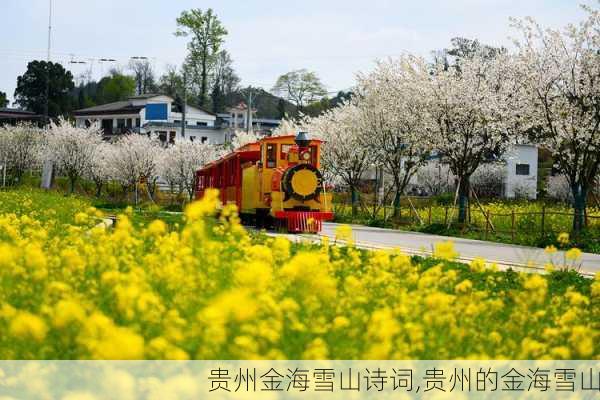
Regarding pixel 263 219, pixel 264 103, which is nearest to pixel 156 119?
pixel 264 103

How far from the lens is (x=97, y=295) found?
Answer: 6188 mm

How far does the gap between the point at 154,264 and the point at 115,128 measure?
81773 mm

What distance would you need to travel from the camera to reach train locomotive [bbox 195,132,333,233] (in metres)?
24.2

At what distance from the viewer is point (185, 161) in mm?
53125

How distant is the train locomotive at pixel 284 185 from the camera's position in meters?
24.2

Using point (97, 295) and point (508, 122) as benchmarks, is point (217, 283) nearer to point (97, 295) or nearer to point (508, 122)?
point (97, 295)

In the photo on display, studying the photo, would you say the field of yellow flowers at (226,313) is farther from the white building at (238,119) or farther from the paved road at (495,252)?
the white building at (238,119)

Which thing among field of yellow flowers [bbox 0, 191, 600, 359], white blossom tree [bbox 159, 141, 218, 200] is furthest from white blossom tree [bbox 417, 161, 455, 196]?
field of yellow flowers [bbox 0, 191, 600, 359]

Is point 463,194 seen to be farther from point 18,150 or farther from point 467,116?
point 18,150

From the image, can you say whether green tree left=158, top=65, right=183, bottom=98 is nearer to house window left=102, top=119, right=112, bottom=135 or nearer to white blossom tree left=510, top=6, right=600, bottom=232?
house window left=102, top=119, right=112, bottom=135

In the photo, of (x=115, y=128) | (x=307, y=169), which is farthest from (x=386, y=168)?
(x=115, y=128)

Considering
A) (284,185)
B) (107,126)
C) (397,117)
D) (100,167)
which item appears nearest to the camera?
(284,185)

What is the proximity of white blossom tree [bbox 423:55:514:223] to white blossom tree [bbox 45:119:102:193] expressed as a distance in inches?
1202

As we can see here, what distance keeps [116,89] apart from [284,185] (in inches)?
3571
